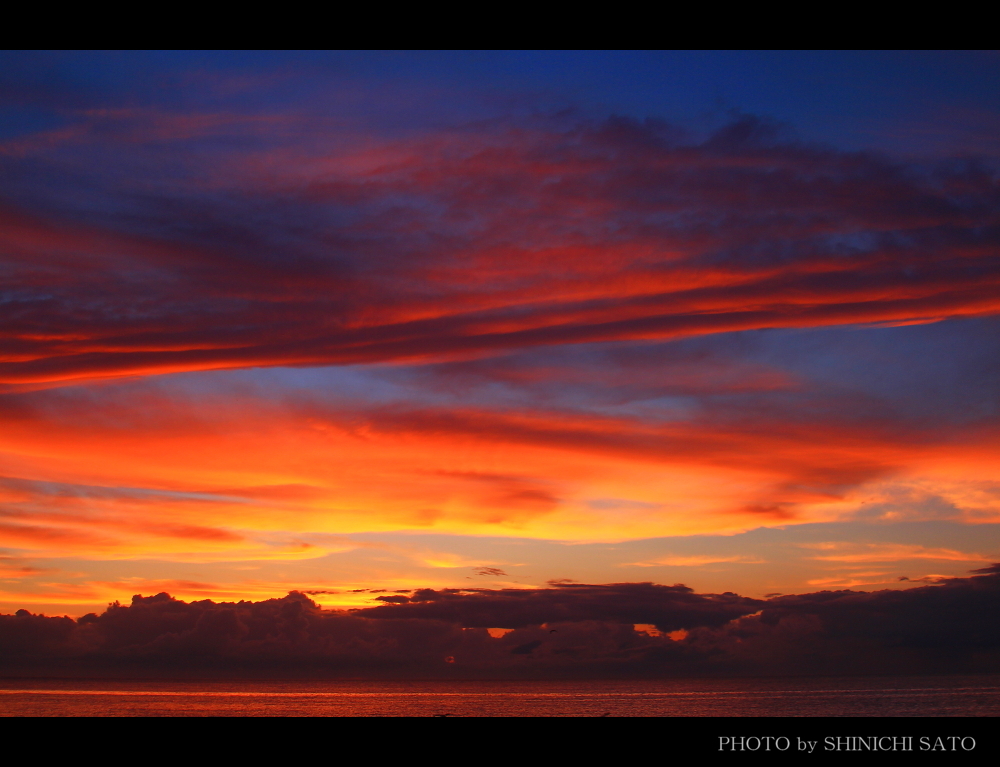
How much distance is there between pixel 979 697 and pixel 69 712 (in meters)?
173
